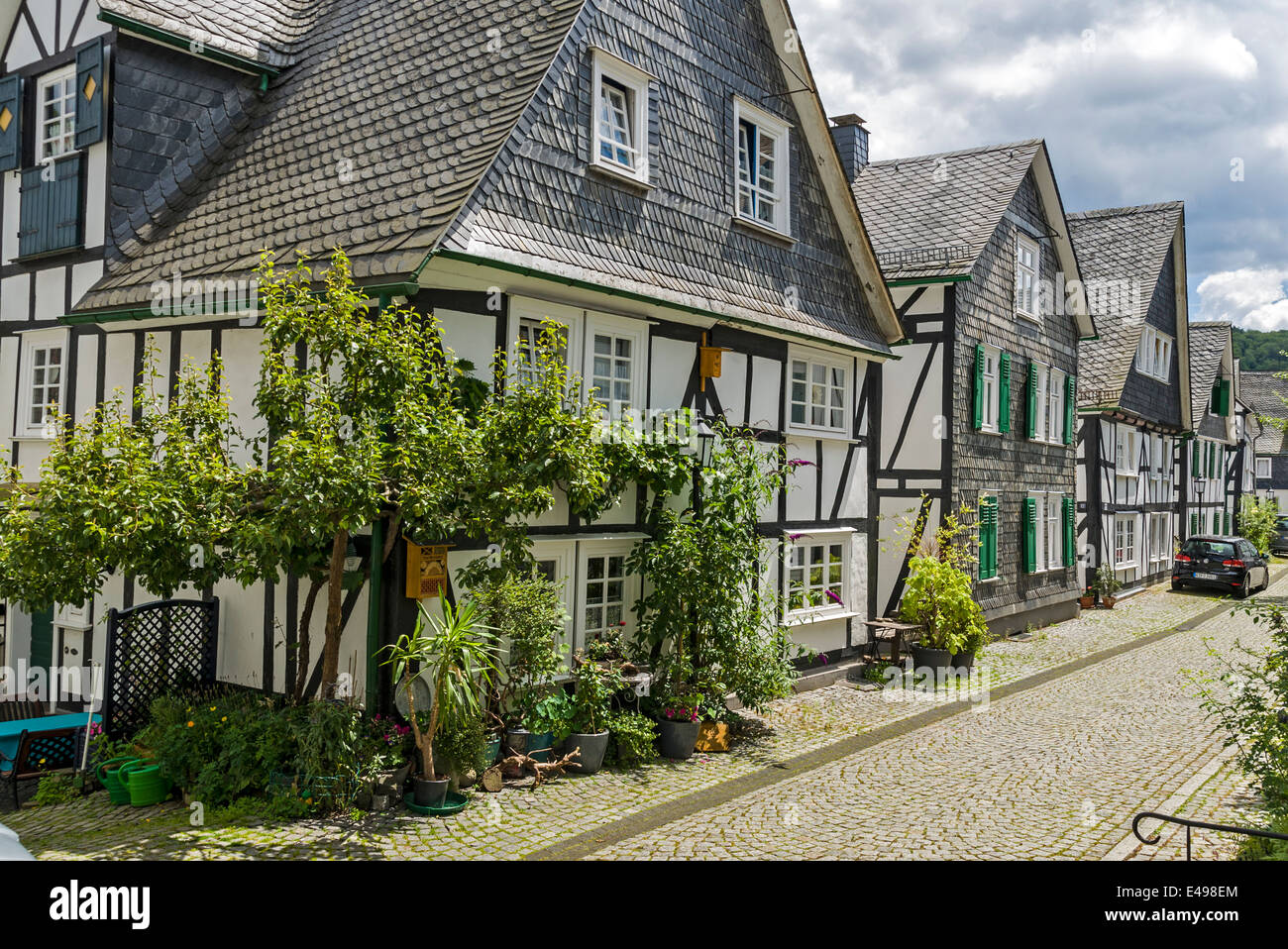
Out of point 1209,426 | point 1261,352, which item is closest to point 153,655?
point 1209,426

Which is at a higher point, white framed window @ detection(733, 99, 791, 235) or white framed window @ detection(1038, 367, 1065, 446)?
white framed window @ detection(733, 99, 791, 235)

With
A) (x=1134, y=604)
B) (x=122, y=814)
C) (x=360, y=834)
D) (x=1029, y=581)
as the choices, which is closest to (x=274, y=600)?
(x=122, y=814)

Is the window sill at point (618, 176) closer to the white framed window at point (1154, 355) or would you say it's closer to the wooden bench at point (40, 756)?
the wooden bench at point (40, 756)

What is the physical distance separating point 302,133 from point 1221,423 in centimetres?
3940

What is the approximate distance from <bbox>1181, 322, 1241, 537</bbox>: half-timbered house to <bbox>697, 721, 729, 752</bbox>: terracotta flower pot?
1165 inches

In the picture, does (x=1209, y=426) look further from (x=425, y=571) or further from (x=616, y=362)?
(x=425, y=571)

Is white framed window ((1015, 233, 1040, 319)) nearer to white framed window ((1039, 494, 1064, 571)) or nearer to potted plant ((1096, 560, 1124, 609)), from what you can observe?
white framed window ((1039, 494, 1064, 571))

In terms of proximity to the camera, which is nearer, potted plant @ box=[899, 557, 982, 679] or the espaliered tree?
the espaliered tree

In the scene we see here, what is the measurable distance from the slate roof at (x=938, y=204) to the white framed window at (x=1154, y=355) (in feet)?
31.2

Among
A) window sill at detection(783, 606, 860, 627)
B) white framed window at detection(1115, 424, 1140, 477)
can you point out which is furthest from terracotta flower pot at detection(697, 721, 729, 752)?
white framed window at detection(1115, 424, 1140, 477)

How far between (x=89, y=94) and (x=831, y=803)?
1117 centimetres

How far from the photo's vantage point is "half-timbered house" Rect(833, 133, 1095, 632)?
728 inches

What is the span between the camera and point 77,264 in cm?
1212

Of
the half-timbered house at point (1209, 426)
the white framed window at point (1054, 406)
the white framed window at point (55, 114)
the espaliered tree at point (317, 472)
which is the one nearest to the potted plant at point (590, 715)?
the espaliered tree at point (317, 472)
